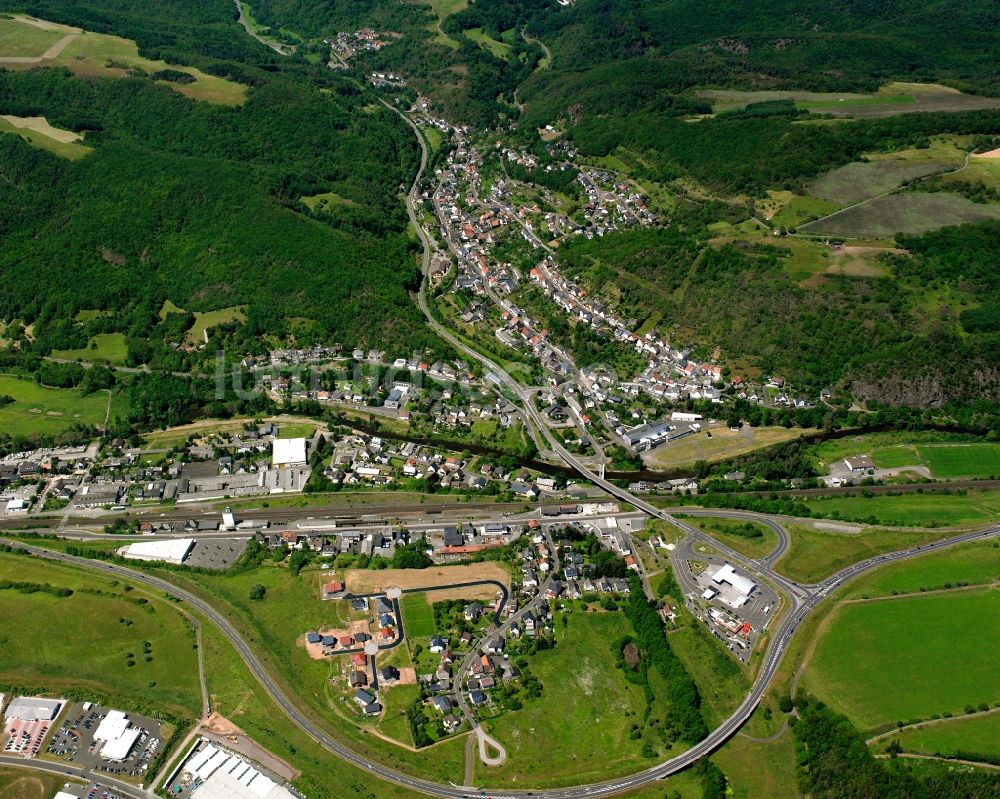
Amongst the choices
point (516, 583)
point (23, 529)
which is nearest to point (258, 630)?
point (516, 583)

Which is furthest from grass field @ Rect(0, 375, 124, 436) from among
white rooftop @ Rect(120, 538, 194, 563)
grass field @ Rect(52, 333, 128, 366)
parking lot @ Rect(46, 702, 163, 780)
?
parking lot @ Rect(46, 702, 163, 780)

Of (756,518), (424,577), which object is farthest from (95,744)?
(756,518)

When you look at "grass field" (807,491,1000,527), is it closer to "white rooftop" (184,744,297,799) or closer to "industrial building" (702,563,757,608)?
"industrial building" (702,563,757,608)

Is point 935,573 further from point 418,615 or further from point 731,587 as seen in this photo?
point 418,615

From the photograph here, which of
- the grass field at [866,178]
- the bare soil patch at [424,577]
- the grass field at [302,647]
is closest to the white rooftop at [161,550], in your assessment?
the grass field at [302,647]

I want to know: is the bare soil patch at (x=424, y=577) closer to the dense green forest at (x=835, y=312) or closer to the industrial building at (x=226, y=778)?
the industrial building at (x=226, y=778)

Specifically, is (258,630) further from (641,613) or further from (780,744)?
(780,744)

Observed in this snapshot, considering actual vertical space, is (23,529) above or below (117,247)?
below
